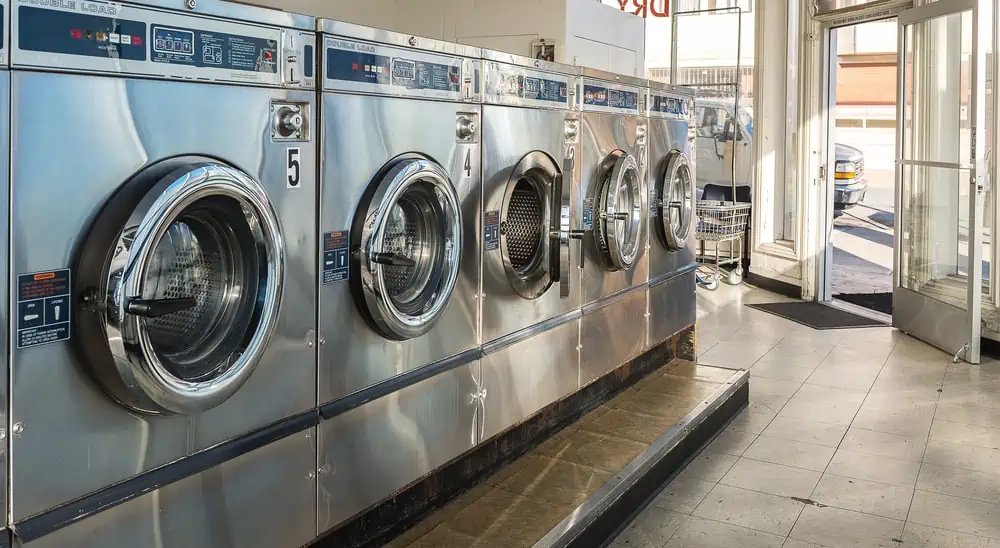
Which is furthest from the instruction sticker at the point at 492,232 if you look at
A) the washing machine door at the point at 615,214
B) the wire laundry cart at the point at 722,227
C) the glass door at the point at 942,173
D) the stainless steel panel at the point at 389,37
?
the wire laundry cart at the point at 722,227

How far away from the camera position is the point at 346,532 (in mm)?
2707

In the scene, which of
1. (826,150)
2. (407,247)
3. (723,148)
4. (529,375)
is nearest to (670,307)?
(529,375)

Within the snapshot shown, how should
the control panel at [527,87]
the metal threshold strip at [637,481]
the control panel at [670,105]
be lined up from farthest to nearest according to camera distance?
the control panel at [670,105] → the control panel at [527,87] → the metal threshold strip at [637,481]

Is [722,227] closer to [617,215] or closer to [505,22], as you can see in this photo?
[505,22]

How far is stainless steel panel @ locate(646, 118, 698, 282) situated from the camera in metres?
4.88

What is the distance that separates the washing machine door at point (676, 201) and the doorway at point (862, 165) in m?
3.32

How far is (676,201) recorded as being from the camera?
5.07m

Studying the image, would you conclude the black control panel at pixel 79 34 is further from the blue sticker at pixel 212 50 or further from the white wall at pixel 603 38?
the white wall at pixel 603 38

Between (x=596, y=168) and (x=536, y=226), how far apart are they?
52 centimetres

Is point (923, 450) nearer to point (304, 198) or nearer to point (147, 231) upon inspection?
point (304, 198)

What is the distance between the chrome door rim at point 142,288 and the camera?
1802 millimetres

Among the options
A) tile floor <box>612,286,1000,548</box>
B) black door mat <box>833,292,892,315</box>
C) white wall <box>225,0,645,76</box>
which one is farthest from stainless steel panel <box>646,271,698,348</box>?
black door mat <box>833,292,892,315</box>

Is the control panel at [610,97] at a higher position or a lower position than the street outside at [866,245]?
higher

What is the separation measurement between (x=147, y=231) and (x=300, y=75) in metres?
0.71
